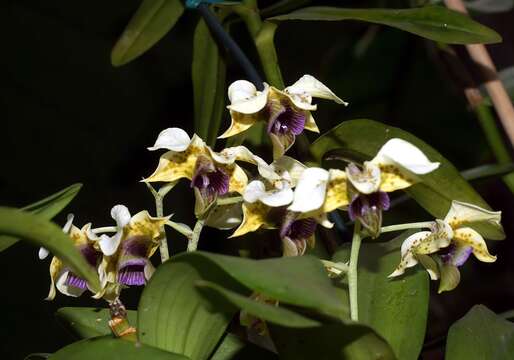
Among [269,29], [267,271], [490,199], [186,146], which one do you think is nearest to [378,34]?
[490,199]

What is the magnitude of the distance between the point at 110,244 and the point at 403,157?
19cm

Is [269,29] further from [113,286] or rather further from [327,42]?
[327,42]

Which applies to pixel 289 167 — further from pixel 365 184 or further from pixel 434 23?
pixel 434 23

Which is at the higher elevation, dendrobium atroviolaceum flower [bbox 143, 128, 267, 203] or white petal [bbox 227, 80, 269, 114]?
white petal [bbox 227, 80, 269, 114]

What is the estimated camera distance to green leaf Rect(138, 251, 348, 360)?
368mm

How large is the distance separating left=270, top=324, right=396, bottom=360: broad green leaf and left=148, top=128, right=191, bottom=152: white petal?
134mm

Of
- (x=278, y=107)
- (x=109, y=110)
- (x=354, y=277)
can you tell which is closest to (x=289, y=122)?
(x=278, y=107)

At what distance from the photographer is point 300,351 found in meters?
0.49

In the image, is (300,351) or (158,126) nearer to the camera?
(300,351)

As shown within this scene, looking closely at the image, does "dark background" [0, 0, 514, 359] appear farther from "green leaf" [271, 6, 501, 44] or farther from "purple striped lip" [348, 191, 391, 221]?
"purple striped lip" [348, 191, 391, 221]

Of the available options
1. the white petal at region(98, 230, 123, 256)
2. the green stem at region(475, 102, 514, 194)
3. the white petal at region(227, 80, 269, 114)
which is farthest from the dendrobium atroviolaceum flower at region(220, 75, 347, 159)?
the green stem at region(475, 102, 514, 194)

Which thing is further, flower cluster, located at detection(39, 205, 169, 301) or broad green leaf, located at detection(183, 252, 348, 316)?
flower cluster, located at detection(39, 205, 169, 301)

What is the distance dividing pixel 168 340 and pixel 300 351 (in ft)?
0.28

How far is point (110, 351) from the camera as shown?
47 centimetres
